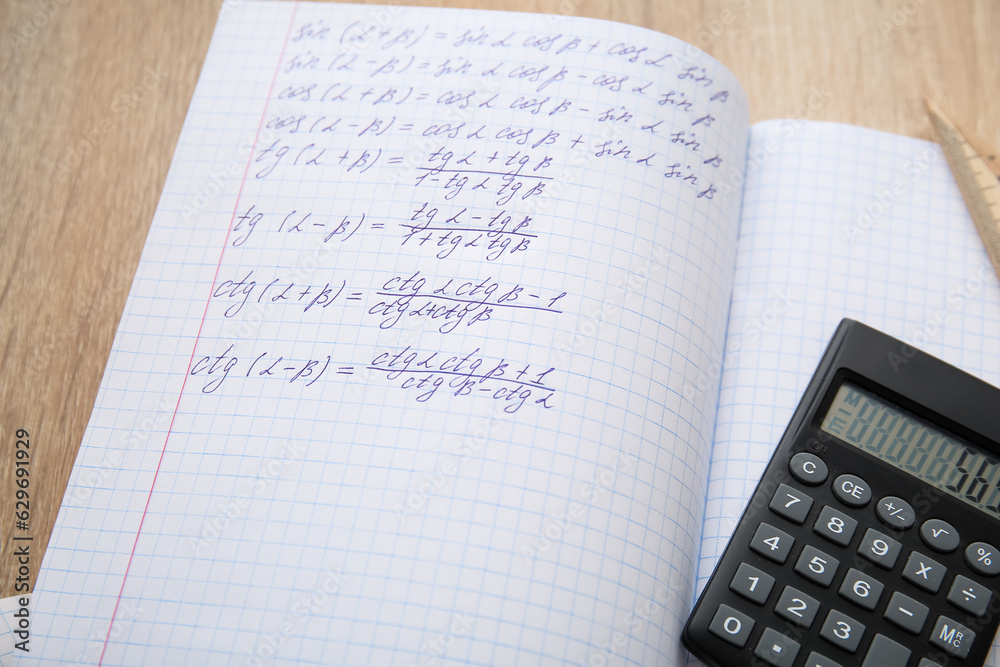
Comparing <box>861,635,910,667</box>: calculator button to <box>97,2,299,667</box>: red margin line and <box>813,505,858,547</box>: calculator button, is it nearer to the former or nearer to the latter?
<box>813,505,858,547</box>: calculator button

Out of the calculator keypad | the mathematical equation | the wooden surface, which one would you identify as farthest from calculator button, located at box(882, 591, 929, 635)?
the wooden surface

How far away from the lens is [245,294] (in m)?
0.34

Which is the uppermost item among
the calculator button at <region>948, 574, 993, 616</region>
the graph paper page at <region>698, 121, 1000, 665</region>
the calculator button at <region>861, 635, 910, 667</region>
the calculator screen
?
the graph paper page at <region>698, 121, 1000, 665</region>

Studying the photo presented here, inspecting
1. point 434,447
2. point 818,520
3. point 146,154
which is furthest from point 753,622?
point 146,154

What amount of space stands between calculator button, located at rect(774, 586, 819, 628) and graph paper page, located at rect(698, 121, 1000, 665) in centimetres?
4

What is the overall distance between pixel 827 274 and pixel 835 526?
137 millimetres

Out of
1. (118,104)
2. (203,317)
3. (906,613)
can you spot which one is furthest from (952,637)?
(118,104)

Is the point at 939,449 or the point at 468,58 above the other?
the point at 468,58

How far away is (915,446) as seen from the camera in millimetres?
323

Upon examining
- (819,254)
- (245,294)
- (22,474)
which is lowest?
(22,474)

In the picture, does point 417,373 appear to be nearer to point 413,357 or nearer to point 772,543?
point 413,357

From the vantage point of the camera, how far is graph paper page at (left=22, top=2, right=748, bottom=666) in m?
0.28

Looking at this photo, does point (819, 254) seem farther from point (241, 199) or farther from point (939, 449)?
point (241, 199)

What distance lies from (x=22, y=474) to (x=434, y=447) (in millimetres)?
202
